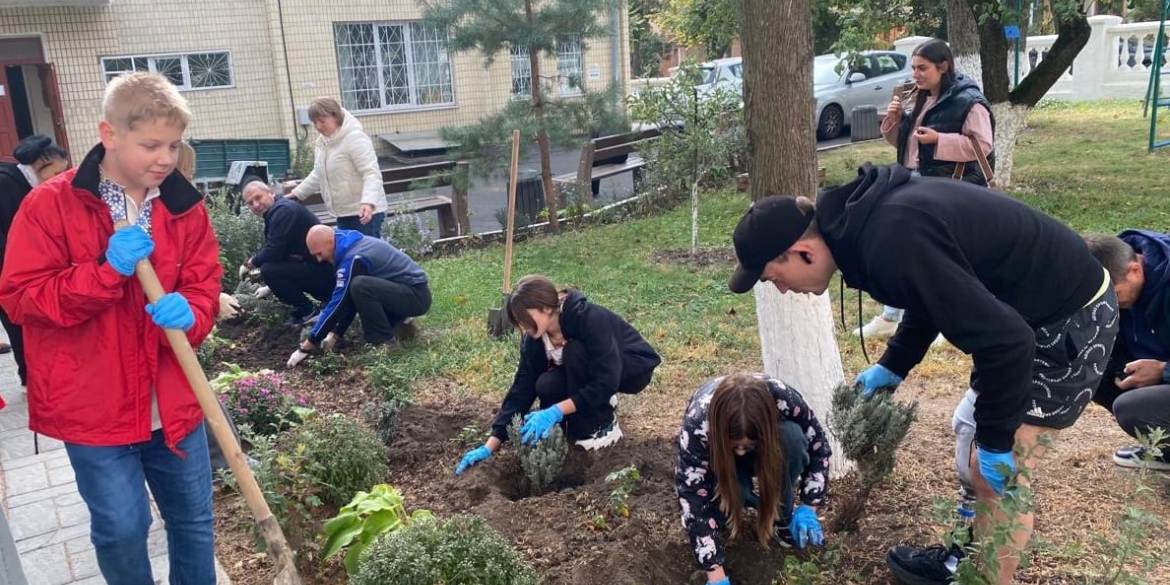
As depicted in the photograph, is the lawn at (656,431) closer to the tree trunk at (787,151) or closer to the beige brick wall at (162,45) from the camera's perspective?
the tree trunk at (787,151)

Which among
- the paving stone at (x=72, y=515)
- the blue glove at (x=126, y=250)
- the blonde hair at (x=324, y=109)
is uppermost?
the blonde hair at (x=324, y=109)

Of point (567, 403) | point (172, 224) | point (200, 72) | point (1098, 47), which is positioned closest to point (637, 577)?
point (567, 403)

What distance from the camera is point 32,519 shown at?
3760 millimetres

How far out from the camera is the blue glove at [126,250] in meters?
2.35

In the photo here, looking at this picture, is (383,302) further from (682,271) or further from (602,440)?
(682,271)

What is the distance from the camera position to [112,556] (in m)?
2.57

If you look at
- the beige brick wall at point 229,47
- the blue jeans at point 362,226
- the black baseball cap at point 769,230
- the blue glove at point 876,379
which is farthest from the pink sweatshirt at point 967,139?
the beige brick wall at point 229,47

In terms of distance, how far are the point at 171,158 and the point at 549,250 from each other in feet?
21.1

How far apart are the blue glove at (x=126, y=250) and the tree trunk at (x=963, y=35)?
9215mm

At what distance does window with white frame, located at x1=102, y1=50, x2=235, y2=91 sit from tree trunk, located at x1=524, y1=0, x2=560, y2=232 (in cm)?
994

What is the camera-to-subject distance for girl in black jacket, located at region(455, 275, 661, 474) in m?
3.76

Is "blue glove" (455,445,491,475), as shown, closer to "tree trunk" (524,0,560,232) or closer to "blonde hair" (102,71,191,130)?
"blonde hair" (102,71,191,130)

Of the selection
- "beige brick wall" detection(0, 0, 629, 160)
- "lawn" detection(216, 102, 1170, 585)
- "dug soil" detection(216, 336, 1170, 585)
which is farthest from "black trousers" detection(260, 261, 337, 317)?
"beige brick wall" detection(0, 0, 629, 160)

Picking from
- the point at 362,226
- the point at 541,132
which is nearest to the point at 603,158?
the point at 541,132
